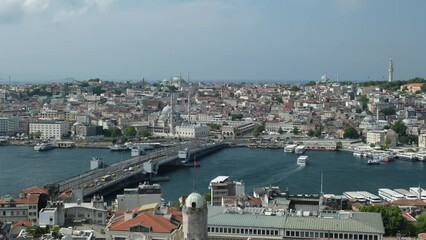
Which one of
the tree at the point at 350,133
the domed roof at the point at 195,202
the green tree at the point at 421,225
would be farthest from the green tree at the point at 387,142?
the domed roof at the point at 195,202

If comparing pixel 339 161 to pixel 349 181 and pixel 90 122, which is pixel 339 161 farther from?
pixel 90 122

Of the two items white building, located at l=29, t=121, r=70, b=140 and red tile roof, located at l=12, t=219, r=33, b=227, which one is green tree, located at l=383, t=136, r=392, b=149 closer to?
white building, located at l=29, t=121, r=70, b=140

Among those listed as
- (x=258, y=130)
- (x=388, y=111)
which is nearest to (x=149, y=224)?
(x=258, y=130)

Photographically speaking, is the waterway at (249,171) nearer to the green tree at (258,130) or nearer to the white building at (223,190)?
the white building at (223,190)

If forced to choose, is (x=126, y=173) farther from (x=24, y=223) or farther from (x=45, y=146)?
(x=24, y=223)

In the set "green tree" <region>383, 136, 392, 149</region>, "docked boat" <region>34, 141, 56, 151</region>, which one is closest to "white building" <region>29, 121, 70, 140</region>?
"docked boat" <region>34, 141, 56, 151</region>

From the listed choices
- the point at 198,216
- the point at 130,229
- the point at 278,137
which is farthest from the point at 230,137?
the point at 198,216

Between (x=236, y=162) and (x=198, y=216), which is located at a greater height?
(x=198, y=216)
